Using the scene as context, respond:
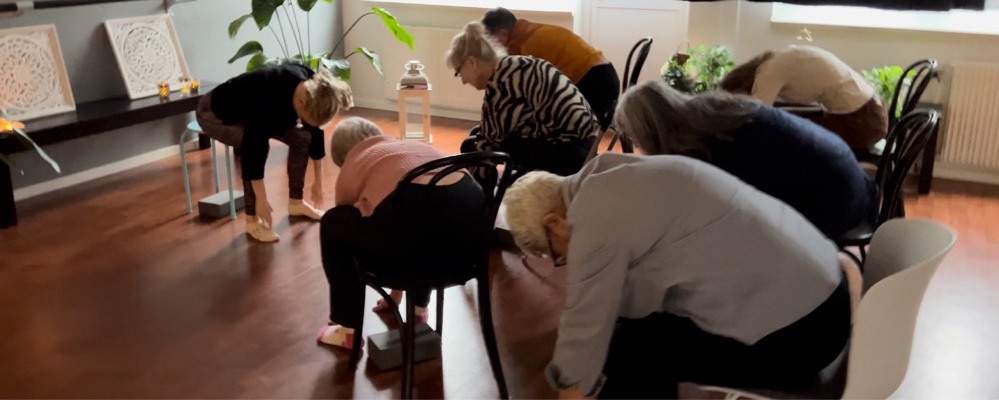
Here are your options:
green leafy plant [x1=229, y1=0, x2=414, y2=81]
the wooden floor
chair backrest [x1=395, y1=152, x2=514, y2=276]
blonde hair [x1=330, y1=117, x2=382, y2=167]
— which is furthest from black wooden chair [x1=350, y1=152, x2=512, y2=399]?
green leafy plant [x1=229, y1=0, x2=414, y2=81]

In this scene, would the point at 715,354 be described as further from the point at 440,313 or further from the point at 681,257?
the point at 440,313

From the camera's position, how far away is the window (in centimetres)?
491

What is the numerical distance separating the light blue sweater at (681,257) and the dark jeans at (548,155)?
1.70 meters

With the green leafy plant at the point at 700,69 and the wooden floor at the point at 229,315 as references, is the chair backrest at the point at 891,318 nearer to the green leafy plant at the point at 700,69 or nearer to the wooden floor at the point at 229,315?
the wooden floor at the point at 229,315

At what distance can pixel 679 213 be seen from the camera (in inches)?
73.8

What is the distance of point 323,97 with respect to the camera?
12.2 feet

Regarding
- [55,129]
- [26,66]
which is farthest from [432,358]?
[26,66]

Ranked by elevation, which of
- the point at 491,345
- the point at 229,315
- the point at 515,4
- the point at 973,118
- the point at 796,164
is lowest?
the point at 229,315

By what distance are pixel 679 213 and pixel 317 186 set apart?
2.49m

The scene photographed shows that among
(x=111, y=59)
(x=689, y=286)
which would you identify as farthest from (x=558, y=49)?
(x=689, y=286)

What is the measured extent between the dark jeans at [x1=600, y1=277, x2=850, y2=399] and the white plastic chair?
0.05 m

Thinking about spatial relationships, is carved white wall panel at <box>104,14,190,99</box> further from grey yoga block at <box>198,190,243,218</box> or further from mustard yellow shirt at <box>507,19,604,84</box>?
mustard yellow shirt at <box>507,19,604,84</box>

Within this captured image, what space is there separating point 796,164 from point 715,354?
0.82 meters

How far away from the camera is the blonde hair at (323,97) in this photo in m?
3.73
